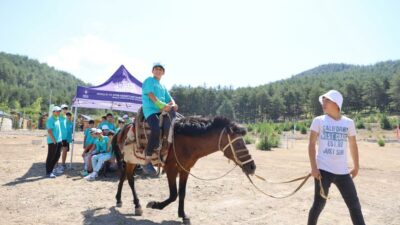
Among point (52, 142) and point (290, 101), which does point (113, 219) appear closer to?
point (52, 142)

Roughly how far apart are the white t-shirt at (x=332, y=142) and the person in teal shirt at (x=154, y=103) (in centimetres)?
248

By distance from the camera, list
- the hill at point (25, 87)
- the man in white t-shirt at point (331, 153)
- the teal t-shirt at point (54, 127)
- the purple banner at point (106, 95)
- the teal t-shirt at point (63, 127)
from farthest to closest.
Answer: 1. the hill at point (25, 87)
2. the purple banner at point (106, 95)
3. the teal t-shirt at point (63, 127)
4. the teal t-shirt at point (54, 127)
5. the man in white t-shirt at point (331, 153)

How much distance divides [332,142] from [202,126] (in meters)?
2.12

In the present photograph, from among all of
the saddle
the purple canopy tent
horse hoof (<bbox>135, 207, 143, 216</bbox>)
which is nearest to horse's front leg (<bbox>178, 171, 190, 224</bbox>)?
the saddle

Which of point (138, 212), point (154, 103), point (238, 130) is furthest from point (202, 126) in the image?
point (138, 212)

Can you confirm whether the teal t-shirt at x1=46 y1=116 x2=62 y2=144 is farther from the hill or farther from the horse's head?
the hill

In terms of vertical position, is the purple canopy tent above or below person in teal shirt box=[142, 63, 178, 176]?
above

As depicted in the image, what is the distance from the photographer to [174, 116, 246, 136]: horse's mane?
5.36 m

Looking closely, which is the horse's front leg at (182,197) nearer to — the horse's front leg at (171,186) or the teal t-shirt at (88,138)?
the horse's front leg at (171,186)

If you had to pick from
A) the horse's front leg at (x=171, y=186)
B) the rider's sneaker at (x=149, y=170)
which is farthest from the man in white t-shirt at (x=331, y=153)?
the rider's sneaker at (x=149, y=170)

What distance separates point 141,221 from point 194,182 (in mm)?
3516

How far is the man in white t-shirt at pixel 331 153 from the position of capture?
406cm

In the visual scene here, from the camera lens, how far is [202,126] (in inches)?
220

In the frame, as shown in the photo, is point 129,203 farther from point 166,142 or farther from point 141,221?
point 166,142
